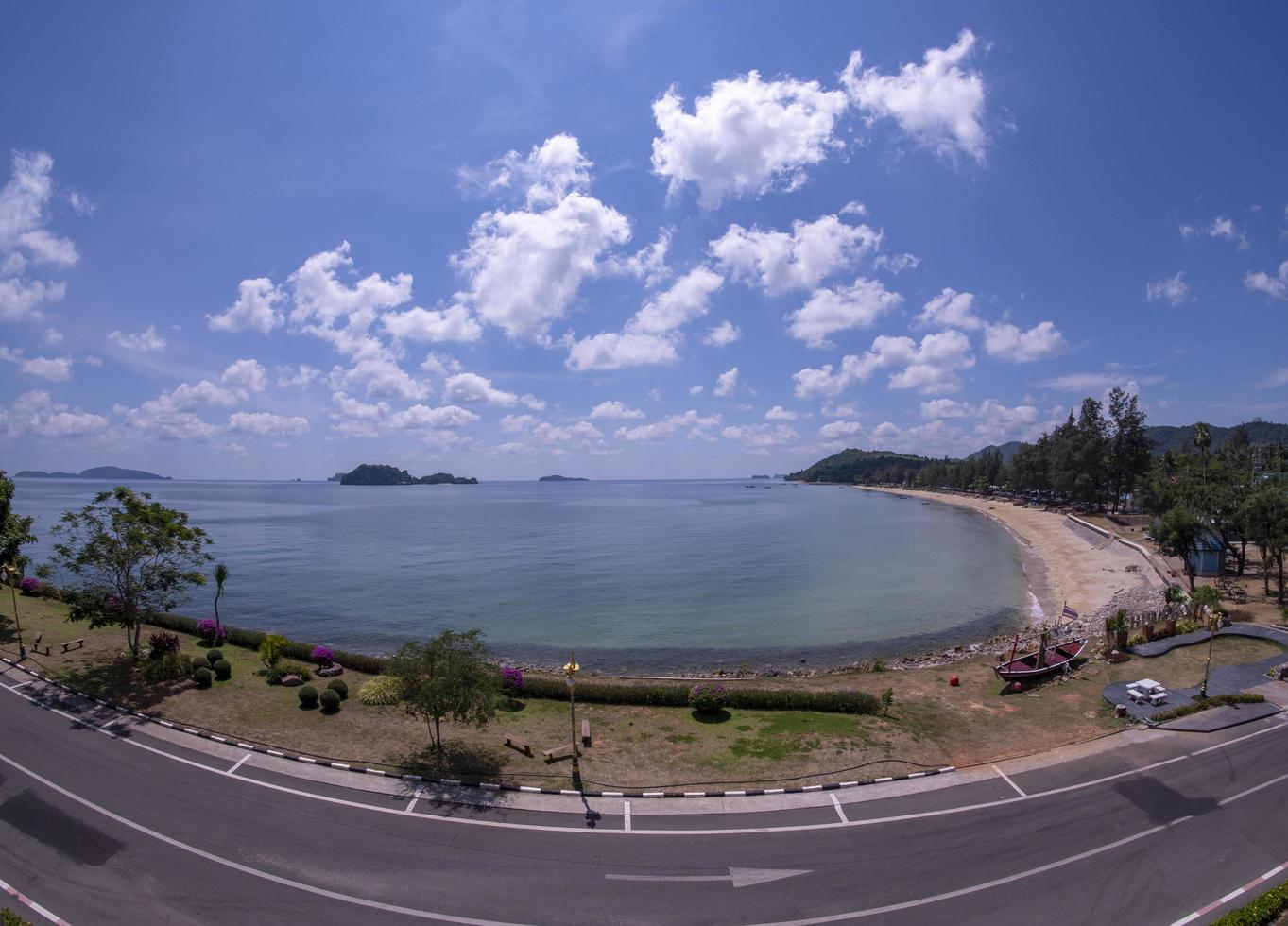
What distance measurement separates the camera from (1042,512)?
136125 mm

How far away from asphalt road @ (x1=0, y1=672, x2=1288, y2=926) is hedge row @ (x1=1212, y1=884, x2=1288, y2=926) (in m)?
1.28

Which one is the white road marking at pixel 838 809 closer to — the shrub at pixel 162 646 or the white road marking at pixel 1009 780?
the white road marking at pixel 1009 780

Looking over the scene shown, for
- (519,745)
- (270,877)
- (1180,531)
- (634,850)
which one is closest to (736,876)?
(634,850)

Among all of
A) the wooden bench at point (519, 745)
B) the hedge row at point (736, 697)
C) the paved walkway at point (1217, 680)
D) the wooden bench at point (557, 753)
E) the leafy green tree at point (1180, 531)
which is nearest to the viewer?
the wooden bench at point (557, 753)

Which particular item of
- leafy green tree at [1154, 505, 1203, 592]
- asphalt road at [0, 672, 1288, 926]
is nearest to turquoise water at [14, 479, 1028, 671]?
leafy green tree at [1154, 505, 1203, 592]

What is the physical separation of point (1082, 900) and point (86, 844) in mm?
28230

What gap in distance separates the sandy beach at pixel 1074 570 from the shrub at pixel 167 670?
65666mm

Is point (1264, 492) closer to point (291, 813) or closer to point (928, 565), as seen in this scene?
point (928, 565)

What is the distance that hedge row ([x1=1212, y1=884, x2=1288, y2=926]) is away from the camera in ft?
44.2

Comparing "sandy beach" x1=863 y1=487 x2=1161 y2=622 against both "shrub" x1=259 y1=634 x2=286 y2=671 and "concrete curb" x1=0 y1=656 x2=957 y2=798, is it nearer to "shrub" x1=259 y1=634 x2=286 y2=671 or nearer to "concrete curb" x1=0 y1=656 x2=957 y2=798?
"concrete curb" x1=0 y1=656 x2=957 y2=798

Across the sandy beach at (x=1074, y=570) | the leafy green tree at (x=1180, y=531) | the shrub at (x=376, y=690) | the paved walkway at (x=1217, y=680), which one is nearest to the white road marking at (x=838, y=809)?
the paved walkway at (x=1217, y=680)

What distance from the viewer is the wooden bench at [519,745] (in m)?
24.1

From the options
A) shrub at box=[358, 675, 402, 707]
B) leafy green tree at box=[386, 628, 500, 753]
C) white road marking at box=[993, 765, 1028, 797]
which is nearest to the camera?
white road marking at box=[993, 765, 1028, 797]

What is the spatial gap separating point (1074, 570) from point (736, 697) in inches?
2604
